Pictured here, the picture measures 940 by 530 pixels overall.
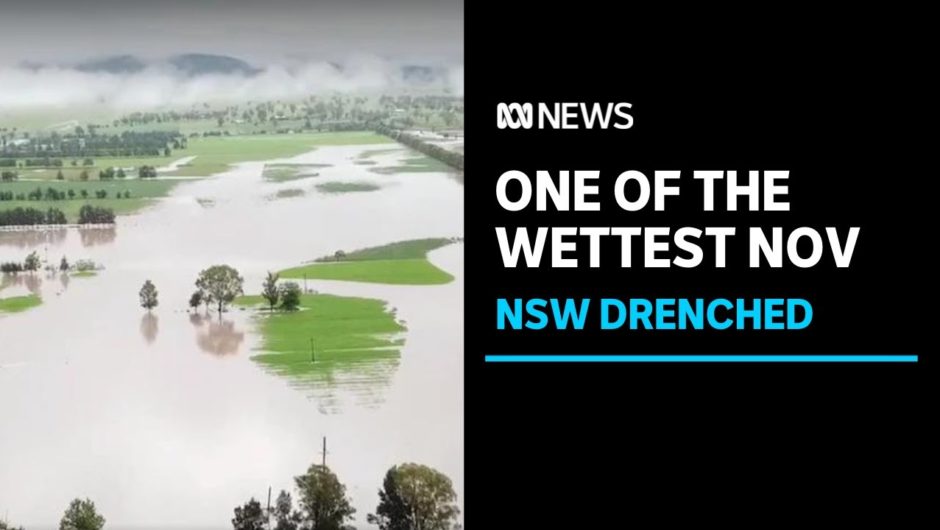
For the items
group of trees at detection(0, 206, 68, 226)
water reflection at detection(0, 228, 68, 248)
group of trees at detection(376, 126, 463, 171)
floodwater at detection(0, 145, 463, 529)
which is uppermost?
group of trees at detection(376, 126, 463, 171)

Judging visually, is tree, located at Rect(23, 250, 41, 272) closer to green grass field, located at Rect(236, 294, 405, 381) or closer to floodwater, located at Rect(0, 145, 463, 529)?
floodwater, located at Rect(0, 145, 463, 529)

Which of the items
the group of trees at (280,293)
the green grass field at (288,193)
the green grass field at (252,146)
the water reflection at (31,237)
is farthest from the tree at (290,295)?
the water reflection at (31,237)

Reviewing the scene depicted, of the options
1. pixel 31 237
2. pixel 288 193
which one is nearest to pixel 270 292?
pixel 288 193

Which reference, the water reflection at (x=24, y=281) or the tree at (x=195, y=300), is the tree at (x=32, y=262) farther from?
the tree at (x=195, y=300)

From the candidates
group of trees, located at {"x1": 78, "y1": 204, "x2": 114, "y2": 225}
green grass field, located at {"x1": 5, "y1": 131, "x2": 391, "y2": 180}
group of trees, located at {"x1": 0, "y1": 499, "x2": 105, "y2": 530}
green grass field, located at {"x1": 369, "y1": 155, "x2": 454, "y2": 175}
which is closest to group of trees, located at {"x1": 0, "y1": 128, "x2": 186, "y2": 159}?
green grass field, located at {"x1": 5, "y1": 131, "x2": 391, "y2": 180}

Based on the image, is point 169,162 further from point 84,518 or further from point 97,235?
point 84,518

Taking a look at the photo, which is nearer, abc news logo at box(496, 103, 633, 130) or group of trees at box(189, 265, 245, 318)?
abc news logo at box(496, 103, 633, 130)

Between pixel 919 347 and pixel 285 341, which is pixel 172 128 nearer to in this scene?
pixel 285 341

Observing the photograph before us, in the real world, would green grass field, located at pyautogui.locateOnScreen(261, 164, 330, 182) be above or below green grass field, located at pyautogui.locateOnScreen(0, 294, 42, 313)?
above
